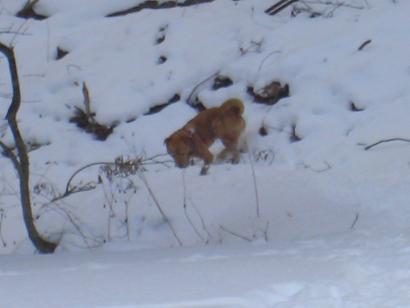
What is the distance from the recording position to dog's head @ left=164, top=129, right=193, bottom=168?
8.03 metres

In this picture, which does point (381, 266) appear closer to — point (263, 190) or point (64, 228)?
point (263, 190)

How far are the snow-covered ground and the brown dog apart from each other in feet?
0.39

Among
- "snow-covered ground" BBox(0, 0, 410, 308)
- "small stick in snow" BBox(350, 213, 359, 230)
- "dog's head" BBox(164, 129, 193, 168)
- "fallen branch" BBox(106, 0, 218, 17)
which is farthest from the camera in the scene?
"fallen branch" BBox(106, 0, 218, 17)

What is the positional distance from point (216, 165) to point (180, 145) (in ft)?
1.05

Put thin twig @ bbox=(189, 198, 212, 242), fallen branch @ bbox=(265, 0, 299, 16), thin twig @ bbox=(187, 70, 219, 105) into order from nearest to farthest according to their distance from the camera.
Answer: thin twig @ bbox=(189, 198, 212, 242)
thin twig @ bbox=(187, 70, 219, 105)
fallen branch @ bbox=(265, 0, 299, 16)

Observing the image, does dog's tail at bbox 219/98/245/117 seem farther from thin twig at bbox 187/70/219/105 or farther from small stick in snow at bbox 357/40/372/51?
small stick in snow at bbox 357/40/372/51

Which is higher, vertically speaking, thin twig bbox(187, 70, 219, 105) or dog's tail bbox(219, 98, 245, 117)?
dog's tail bbox(219, 98, 245, 117)

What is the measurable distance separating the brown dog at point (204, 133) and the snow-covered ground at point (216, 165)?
0.39 ft

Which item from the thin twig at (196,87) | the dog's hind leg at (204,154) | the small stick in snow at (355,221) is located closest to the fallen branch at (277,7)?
the thin twig at (196,87)

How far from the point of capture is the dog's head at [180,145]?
803 cm

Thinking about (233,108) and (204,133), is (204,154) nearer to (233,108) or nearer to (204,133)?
(204,133)

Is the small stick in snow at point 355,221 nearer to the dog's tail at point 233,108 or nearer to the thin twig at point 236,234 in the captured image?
the thin twig at point 236,234

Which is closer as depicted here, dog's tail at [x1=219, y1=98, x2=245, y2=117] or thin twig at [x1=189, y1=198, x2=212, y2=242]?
thin twig at [x1=189, y1=198, x2=212, y2=242]

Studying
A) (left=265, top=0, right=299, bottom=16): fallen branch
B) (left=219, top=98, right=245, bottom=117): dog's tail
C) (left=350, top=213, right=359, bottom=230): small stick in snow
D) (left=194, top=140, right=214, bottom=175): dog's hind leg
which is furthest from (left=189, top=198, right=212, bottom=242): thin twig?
(left=265, top=0, right=299, bottom=16): fallen branch
